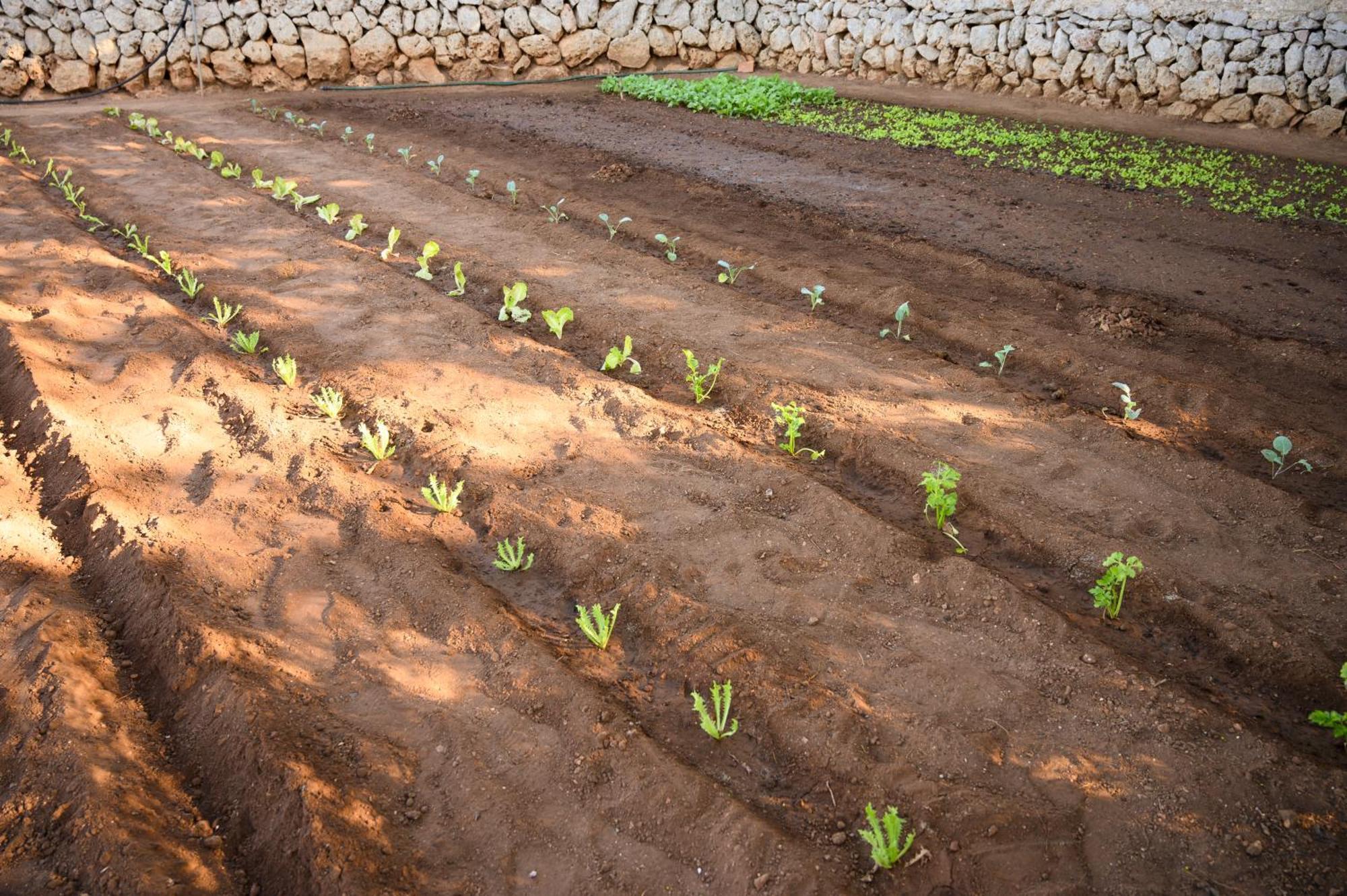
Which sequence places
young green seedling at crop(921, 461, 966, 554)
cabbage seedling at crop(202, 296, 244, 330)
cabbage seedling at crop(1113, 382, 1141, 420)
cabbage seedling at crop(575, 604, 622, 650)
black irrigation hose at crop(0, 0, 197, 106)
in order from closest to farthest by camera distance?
1. cabbage seedling at crop(575, 604, 622, 650)
2. young green seedling at crop(921, 461, 966, 554)
3. cabbage seedling at crop(1113, 382, 1141, 420)
4. cabbage seedling at crop(202, 296, 244, 330)
5. black irrigation hose at crop(0, 0, 197, 106)

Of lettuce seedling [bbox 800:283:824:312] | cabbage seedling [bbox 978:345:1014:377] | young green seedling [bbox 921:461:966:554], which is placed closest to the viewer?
young green seedling [bbox 921:461:966:554]

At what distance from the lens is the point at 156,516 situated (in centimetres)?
384

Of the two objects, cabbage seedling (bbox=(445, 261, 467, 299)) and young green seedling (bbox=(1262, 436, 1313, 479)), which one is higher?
cabbage seedling (bbox=(445, 261, 467, 299))

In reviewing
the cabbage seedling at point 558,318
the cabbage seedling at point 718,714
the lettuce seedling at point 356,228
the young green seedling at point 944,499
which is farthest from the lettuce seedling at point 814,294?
the lettuce seedling at point 356,228

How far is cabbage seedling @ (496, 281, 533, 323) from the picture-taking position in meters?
5.58

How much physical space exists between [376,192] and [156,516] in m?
5.26

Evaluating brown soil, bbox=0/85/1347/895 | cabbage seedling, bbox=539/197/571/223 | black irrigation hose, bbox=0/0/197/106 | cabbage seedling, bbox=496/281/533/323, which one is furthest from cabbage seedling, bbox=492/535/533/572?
black irrigation hose, bbox=0/0/197/106

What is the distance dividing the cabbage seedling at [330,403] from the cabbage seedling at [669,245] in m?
2.74

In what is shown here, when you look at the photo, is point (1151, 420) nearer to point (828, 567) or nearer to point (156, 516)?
point (828, 567)

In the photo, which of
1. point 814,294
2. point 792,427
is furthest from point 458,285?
point 792,427

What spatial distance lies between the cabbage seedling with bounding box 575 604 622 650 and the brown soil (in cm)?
8

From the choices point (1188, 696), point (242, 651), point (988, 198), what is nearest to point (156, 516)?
point (242, 651)

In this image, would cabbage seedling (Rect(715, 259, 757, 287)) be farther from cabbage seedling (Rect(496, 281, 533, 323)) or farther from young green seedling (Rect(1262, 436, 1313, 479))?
young green seedling (Rect(1262, 436, 1313, 479))

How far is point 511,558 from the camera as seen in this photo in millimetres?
3650
